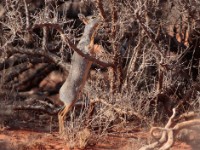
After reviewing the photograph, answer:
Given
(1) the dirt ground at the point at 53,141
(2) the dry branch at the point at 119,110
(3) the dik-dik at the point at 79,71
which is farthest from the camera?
(2) the dry branch at the point at 119,110

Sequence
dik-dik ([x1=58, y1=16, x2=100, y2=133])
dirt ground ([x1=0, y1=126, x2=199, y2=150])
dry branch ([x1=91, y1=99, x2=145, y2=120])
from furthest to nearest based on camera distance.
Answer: dry branch ([x1=91, y1=99, x2=145, y2=120]) → dik-dik ([x1=58, y1=16, x2=100, y2=133]) → dirt ground ([x1=0, y1=126, x2=199, y2=150])

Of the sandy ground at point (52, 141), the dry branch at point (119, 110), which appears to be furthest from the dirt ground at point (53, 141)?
the dry branch at point (119, 110)

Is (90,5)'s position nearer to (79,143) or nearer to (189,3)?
(189,3)

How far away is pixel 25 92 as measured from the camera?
14344 millimetres

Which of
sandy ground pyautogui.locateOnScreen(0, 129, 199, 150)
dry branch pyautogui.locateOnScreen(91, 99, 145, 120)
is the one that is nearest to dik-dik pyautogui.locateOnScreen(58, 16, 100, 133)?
sandy ground pyautogui.locateOnScreen(0, 129, 199, 150)

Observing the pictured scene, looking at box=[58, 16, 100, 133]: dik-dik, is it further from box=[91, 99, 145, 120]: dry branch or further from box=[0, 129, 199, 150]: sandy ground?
box=[91, 99, 145, 120]: dry branch

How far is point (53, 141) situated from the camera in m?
10.2

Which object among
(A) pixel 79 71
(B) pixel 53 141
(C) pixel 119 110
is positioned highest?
(A) pixel 79 71

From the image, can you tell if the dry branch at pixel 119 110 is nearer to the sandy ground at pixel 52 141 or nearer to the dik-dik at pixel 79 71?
the sandy ground at pixel 52 141

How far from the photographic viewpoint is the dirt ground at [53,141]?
9.66 metres

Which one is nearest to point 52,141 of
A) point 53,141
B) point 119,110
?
point 53,141

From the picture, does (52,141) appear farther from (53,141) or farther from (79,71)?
(79,71)

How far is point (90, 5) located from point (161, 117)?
14.0 ft

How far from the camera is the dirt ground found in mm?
9664
